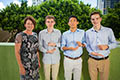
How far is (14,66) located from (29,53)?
0.84 metres

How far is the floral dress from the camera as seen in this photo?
2.27 metres

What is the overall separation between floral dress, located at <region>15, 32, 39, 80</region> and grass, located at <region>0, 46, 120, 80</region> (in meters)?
0.56

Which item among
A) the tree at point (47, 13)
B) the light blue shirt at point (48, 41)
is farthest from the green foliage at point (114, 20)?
the light blue shirt at point (48, 41)

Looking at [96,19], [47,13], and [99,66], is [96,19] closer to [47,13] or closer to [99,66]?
[99,66]

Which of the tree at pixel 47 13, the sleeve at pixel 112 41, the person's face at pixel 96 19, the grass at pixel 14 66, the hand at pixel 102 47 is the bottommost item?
the grass at pixel 14 66

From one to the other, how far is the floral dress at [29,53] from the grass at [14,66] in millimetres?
562

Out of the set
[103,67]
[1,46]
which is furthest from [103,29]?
[1,46]

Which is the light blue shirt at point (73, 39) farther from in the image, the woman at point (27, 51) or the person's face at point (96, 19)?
the woman at point (27, 51)

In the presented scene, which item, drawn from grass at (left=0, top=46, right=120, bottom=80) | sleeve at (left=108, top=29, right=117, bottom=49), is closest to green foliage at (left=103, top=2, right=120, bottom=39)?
grass at (left=0, top=46, right=120, bottom=80)

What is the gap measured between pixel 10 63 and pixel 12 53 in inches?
8.3

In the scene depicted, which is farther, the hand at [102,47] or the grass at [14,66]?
the grass at [14,66]

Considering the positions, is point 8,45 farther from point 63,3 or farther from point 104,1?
point 104,1

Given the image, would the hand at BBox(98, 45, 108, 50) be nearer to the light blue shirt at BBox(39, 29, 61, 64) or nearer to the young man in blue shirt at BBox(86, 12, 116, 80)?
the young man in blue shirt at BBox(86, 12, 116, 80)

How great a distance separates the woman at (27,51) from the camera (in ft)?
7.36
